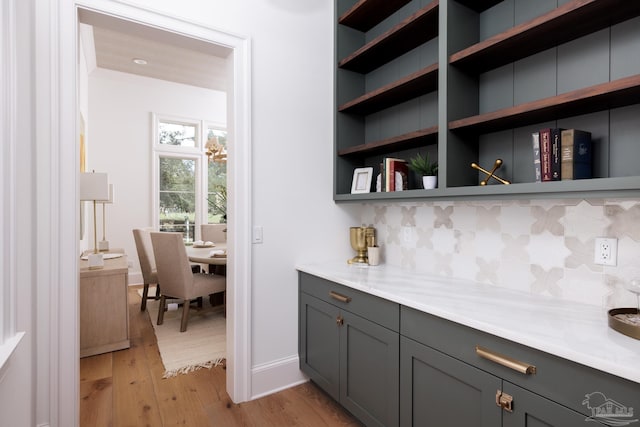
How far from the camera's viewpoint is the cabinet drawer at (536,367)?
0.94 m

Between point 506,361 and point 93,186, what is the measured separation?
3458 millimetres

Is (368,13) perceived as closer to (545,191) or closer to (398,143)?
(398,143)

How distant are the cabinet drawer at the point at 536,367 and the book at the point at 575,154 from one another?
0.64 metres

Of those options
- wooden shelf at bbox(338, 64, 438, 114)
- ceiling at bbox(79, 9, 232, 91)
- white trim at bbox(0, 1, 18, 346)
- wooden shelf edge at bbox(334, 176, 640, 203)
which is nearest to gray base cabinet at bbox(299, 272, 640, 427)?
wooden shelf edge at bbox(334, 176, 640, 203)

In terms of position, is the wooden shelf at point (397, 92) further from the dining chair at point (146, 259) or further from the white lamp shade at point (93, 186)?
the dining chair at point (146, 259)

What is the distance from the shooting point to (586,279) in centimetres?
Answer: 149

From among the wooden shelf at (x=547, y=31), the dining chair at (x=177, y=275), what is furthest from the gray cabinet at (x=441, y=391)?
the dining chair at (x=177, y=275)

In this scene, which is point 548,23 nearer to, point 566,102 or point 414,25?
point 566,102

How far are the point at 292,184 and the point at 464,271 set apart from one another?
47.2 inches

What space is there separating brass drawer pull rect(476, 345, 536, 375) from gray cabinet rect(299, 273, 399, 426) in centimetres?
43

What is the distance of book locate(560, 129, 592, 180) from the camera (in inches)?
52.9

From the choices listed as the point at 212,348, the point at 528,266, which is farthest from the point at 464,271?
the point at 212,348

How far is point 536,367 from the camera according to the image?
3.60ft

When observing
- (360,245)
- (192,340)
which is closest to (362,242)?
(360,245)
